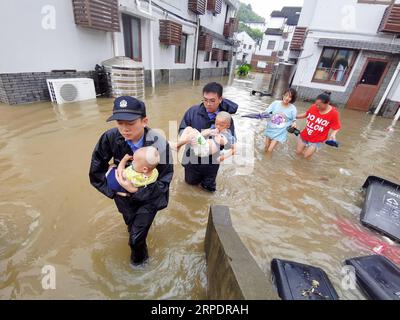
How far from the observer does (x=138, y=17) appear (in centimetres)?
980

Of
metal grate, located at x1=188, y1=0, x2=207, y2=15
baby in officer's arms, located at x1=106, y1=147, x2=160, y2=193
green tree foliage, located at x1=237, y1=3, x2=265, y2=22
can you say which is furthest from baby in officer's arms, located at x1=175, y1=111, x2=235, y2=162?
green tree foliage, located at x1=237, y1=3, x2=265, y2=22

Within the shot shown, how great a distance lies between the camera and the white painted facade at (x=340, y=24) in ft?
35.6

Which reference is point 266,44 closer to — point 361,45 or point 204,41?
point 204,41

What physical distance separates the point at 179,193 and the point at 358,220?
117 inches

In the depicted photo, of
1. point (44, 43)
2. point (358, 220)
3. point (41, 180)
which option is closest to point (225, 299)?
point (358, 220)

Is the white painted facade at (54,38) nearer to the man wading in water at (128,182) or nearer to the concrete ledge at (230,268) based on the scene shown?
the man wading in water at (128,182)

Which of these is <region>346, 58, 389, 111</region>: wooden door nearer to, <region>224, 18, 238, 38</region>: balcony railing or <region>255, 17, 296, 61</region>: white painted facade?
<region>224, 18, 238, 38</region>: balcony railing

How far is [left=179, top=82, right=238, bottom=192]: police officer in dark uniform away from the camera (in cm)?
262

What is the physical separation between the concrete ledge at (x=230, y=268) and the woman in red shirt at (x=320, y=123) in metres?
3.67

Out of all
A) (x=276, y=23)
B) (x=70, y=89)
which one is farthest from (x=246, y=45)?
(x=70, y=89)

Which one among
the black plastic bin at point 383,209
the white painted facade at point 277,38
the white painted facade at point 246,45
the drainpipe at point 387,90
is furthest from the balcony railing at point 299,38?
the white painted facade at point 246,45

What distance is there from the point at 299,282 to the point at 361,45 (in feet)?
44.8

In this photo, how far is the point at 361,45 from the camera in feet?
36.1

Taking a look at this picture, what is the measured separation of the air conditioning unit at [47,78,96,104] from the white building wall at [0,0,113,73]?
0.54m
